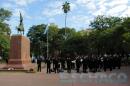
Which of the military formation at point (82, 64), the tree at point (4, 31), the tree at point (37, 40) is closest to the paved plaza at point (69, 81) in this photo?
the military formation at point (82, 64)

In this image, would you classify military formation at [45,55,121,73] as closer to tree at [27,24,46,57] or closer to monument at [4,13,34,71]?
monument at [4,13,34,71]

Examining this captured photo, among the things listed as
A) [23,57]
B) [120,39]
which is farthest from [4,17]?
[23,57]

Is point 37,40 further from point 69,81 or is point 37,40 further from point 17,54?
point 69,81

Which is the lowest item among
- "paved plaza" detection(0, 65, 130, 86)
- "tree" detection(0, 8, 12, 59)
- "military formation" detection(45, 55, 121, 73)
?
"paved plaza" detection(0, 65, 130, 86)

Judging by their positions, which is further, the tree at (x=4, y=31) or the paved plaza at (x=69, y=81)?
the tree at (x=4, y=31)

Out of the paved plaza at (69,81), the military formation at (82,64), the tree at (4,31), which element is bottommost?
the paved plaza at (69,81)

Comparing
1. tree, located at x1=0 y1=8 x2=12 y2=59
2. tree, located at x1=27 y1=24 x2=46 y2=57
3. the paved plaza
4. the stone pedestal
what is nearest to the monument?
the stone pedestal

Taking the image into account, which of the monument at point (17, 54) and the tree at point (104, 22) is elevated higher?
the tree at point (104, 22)

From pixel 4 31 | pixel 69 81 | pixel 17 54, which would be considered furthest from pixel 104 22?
pixel 69 81

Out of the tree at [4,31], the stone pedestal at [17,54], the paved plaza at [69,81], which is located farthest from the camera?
the tree at [4,31]

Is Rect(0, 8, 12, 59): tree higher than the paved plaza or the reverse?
A: higher

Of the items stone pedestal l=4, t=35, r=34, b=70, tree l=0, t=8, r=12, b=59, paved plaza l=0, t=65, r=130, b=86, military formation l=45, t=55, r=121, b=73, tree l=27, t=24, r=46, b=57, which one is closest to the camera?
paved plaza l=0, t=65, r=130, b=86

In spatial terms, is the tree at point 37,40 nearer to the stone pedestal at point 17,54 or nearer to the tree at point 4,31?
the tree at point 4,31

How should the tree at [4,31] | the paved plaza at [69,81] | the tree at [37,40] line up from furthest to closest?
the tree at [37,40] → the tree at [4,31] → the paved plaza at [69,81]
